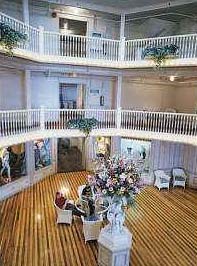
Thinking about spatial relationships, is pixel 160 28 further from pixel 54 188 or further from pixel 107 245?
pixel 107 245

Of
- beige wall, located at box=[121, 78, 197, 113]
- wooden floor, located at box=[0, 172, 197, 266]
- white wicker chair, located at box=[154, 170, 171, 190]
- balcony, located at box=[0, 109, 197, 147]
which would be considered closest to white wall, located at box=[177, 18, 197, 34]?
beige wall, located at box=[121, 78, 197, 113]

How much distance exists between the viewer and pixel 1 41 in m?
7.80

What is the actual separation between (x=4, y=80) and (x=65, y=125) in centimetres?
325

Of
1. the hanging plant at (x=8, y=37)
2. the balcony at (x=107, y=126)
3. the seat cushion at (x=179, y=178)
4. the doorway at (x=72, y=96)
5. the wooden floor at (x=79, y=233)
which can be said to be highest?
the hanging plant at (x=8, y=37)

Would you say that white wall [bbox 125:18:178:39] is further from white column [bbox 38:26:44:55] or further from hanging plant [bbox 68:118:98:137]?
hanging plant [bbox 68:118:98:137]

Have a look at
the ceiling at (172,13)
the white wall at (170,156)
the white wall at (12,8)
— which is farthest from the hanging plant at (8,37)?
the white wall at (170,156)

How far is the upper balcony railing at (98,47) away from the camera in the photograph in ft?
34.1

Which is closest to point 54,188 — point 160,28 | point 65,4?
point 65,4

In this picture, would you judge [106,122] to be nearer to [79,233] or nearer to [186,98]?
[186,98]

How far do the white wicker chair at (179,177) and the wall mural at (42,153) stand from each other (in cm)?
658

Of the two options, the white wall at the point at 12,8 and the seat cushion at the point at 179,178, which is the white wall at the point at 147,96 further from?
the white wall at the point at 12,8

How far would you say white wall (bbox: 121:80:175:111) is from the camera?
14.2 m

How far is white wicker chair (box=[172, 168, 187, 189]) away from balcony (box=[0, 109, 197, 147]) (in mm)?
2877

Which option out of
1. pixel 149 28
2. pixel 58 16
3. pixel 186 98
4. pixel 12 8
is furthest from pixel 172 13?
pixel 12 8
